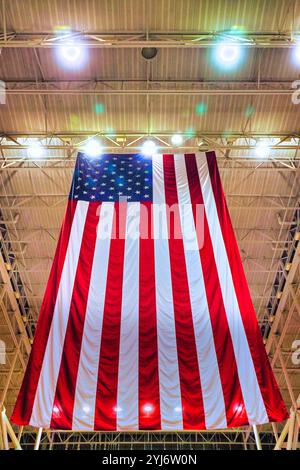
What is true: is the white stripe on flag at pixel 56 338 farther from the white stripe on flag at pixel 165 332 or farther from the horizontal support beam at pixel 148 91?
the horizontal support beam at pixel 148 91

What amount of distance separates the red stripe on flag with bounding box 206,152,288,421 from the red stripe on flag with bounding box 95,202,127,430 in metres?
1.74

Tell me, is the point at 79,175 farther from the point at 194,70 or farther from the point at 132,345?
the point at 194,70

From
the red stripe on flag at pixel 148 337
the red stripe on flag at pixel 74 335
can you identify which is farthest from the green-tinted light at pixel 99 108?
the red stripe on flag at pixel 148 337

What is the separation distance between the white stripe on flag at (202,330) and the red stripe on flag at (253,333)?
0.50 meters

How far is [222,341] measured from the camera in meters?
5.08

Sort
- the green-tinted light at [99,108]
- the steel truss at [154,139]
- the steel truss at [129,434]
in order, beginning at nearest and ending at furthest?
the green-tinted light at [99,108], the steel truss at [154,139], the steel truss at [129,434]

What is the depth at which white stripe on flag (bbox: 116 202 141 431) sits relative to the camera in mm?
4484

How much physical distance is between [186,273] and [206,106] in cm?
675

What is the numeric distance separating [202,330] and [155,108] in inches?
301

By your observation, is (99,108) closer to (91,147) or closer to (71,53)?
(91,147)

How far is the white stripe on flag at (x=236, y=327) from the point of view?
455 centimetres

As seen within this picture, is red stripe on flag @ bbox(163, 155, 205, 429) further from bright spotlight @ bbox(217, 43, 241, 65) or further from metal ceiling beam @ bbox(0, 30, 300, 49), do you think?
bright spotlight @ bbox(217, 43, 241, 65)

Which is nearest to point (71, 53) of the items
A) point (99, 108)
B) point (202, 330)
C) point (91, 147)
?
point (99, 108)

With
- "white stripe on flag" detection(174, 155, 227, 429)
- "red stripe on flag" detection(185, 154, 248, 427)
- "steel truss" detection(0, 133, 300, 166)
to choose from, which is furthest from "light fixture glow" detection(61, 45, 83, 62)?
"red stripe on flag" detection(185, 154, 248, 427)
